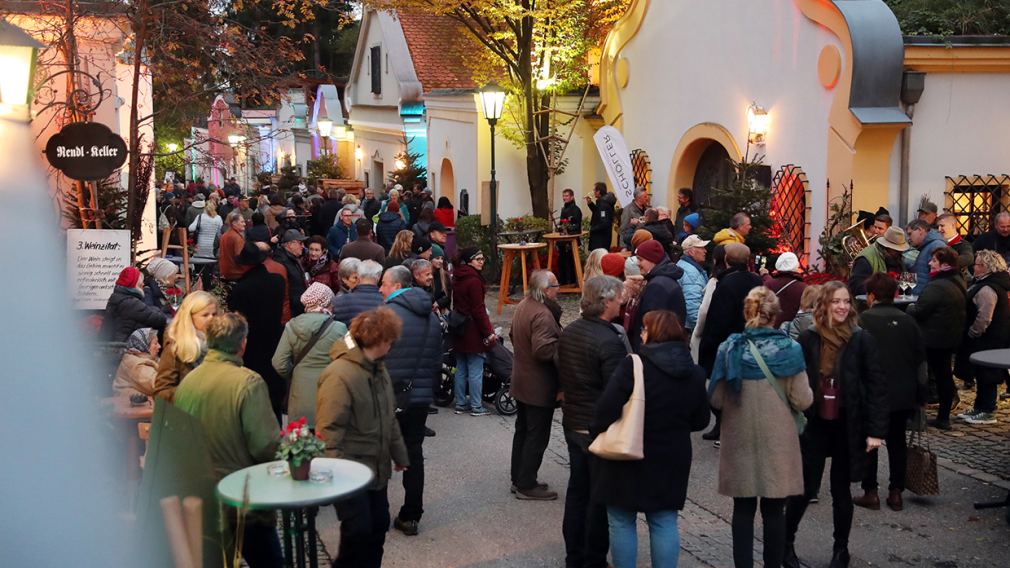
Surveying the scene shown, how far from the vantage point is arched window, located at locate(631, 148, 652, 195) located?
62.6 feet

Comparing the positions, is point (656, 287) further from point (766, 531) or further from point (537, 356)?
point (766, 531)

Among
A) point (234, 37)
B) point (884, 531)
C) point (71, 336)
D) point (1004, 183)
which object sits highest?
point (234, 37)

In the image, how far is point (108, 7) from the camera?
11.1 metres

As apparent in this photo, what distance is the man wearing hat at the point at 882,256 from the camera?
420 inches

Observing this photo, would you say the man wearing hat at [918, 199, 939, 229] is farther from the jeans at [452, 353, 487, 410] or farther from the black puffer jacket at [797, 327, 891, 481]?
the black puffer jacket at [797, 327, 891, 481]

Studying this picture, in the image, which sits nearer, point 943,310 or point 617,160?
point 943,310

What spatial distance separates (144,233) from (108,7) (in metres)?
4.39

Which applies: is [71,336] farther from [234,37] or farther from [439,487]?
[234,37]

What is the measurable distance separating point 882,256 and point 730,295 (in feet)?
9.87

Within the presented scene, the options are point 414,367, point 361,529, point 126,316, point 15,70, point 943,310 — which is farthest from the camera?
point 943,310

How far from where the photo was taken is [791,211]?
48.1 feet

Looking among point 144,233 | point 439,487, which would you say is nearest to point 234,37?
point 144,233

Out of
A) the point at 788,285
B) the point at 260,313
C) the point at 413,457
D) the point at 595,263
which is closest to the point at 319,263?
the point at 260,313

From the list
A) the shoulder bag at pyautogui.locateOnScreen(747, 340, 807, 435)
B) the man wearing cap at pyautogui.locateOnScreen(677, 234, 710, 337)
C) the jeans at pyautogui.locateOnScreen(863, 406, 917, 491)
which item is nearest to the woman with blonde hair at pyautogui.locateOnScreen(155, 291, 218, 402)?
the shoulder bag at pyautogui.locateOnScreen(747, 340, 807, 435)
